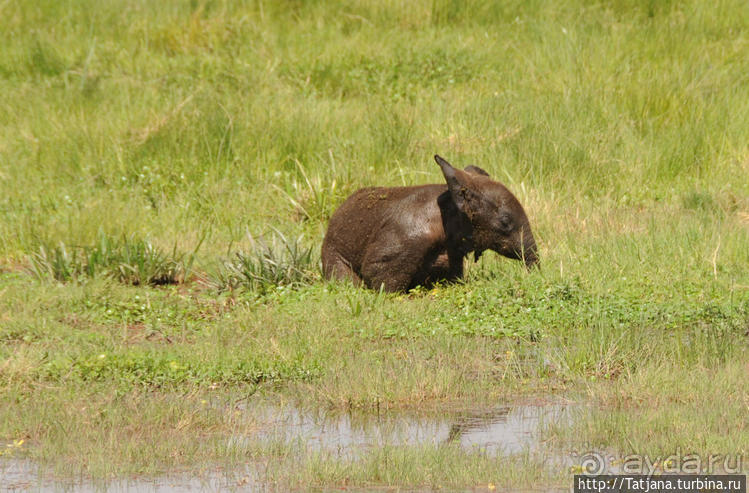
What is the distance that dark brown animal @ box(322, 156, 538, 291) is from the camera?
8.59 metres

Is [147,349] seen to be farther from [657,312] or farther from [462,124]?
[462,124]

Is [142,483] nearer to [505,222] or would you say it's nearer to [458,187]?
[458,187]

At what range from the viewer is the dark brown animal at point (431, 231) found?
28.2 ft

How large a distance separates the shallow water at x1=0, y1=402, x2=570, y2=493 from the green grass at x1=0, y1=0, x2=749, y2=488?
14cm

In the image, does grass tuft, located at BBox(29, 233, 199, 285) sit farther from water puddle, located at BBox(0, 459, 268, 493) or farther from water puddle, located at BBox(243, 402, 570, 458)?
water puddle, located at BBox(0, 459, 268, 493)

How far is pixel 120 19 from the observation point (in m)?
17.0

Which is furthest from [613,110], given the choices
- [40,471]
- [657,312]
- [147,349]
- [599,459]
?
[40,471]

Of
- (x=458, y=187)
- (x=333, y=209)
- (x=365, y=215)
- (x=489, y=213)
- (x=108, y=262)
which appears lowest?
(x=333, y=209)

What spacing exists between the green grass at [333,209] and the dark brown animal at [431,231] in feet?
0.76

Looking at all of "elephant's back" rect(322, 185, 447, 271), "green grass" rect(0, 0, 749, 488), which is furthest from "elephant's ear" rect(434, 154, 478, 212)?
"green grass" rect(0, 0, 749, 488)

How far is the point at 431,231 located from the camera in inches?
338

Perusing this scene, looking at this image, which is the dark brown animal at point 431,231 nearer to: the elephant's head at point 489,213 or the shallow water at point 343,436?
the elephant's head at point 489,213

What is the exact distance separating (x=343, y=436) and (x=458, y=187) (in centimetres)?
283

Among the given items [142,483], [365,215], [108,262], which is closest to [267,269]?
[365,215]
